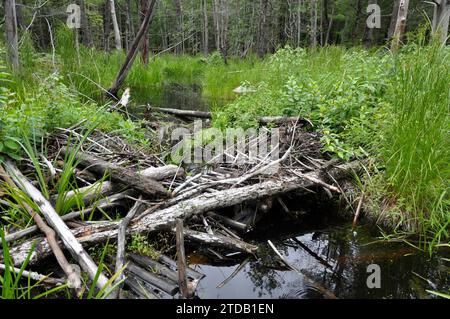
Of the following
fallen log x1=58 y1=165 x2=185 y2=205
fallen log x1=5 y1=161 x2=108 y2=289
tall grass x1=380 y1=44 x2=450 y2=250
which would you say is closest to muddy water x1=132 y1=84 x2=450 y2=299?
tall grass x1=380 y1=44 x2=450 y2=250

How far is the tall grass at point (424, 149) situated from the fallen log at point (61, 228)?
2826mm

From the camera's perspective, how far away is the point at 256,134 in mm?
4773

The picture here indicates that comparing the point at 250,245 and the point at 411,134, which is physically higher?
the point at 411,134

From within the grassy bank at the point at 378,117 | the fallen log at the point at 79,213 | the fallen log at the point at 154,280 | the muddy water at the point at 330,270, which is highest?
the grassy bank at the point at 378,117

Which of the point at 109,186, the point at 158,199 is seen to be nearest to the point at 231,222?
the point at 158,199

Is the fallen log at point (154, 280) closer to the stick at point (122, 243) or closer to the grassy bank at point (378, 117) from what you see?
the stick at point (122, 243)

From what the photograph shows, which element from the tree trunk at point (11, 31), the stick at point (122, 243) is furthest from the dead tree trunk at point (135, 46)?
the stick at point (122, 243)

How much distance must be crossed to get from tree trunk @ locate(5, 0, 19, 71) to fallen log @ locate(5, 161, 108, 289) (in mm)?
3601

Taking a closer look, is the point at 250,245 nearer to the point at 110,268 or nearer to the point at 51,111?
the point at 110,268

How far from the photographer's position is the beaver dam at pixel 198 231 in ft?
8.00

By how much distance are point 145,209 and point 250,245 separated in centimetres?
101

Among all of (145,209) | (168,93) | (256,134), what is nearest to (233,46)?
(168,93)

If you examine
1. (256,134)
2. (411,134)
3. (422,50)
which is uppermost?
(422,50)
